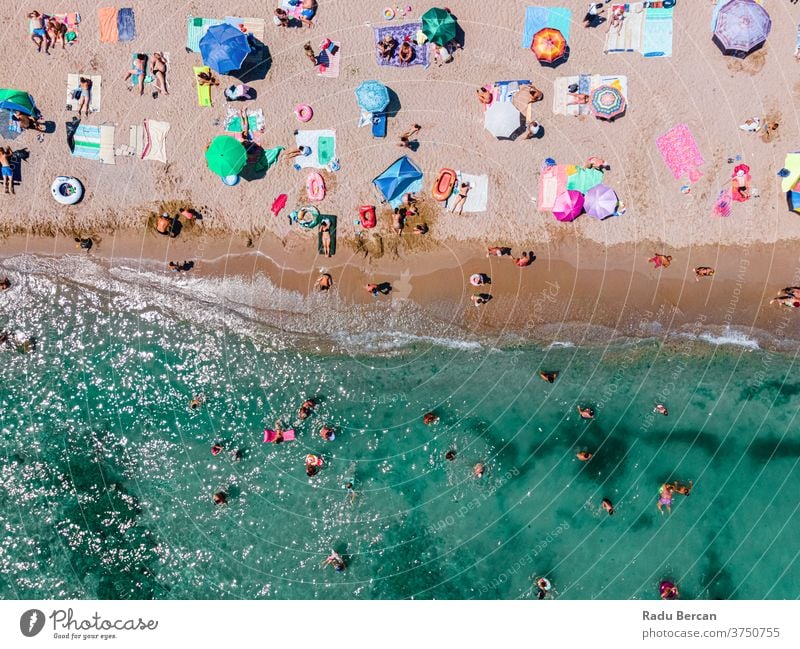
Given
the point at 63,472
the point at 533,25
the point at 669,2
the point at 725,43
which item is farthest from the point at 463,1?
the point at 63,472

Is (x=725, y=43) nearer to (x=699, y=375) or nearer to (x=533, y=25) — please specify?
(x=533, y=25)

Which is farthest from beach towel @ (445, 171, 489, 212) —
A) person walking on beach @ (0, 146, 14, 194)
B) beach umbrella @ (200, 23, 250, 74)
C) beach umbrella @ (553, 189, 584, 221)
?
person walking on beach @ (0, 146, 14, 194)

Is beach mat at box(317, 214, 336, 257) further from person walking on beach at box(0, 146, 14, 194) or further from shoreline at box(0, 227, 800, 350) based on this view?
person walking on beach at box(0, 146, 14, 194)

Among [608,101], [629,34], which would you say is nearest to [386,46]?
[608,101]

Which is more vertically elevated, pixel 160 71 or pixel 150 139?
pixel 160 71

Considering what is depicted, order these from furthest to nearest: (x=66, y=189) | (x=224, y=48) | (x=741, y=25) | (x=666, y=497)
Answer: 1. (x=666, y=497)
2. (x=66, y=189)
3. (x=741, y=25)
4. (x=224, y=48)

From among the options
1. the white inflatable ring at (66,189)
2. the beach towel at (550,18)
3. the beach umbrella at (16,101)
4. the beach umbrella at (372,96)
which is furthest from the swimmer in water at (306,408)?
the beach towel at (550,18)

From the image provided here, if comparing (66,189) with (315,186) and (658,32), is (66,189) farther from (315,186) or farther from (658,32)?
(658,32)
